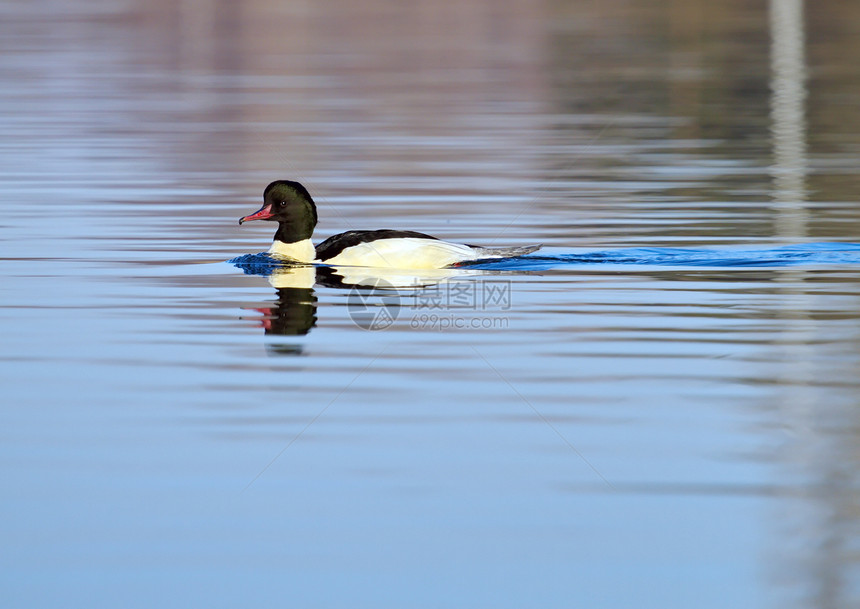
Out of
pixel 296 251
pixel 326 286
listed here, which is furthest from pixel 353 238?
pixel 296 251

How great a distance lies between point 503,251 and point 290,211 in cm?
203

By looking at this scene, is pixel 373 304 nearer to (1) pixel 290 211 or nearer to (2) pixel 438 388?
(1) pixel 290 211

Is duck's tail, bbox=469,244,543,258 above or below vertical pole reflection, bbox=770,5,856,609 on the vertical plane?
above

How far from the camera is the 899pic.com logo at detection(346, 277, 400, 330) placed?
33.7ft

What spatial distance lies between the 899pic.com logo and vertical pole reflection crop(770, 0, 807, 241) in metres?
3.99

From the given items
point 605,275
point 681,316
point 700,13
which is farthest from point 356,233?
point 700,13

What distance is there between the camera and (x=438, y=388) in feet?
27.2

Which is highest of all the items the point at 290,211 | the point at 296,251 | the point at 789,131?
the point at 789,131

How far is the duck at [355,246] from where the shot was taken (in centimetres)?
1209

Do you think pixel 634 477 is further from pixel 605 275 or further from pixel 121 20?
pixel 121 20

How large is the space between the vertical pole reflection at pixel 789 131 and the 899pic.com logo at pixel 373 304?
3993 millimetres

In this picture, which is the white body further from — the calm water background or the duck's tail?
the calm water background

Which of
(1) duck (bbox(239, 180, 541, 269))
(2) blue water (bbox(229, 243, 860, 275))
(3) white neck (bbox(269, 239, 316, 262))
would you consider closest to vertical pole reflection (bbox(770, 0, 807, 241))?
(2) blue water (bbox(229, 243, 860, 275))

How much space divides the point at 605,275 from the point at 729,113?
14948mm
